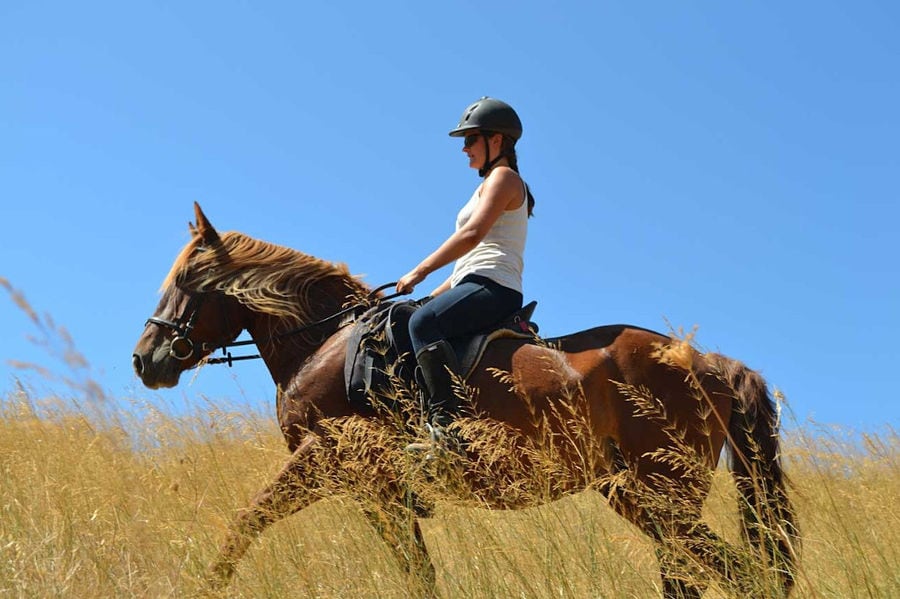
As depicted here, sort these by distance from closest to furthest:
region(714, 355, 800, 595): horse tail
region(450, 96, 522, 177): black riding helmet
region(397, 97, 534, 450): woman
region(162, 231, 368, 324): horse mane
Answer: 1. region(714, 355, 800, 595): horse tail
2. region(397, 97, 534, 450): woman
3. region(450, 96, 522, 177): black riding helmet
4. region(162, 231, 368, 324): horse mane

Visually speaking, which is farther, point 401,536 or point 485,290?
point 485,290

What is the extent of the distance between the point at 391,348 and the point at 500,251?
2.68ft

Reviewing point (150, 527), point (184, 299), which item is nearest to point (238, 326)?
point (184, 299)

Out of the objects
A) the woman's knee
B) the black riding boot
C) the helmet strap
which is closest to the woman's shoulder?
the helmet strap

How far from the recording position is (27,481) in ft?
19.8

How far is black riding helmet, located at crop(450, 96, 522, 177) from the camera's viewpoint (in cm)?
511

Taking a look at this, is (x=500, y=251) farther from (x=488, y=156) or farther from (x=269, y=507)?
(x=269, y=507)

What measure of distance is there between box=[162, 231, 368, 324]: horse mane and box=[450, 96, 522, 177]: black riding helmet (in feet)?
3.67

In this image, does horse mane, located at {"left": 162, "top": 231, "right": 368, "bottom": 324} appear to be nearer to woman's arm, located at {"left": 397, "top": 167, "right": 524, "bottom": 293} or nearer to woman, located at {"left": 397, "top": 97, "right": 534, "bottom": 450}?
woman's arm, located at {"left": 397, "top": 167, "right": 524, "bottom": 293}

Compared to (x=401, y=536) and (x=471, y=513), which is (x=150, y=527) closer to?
(x=401, y=536)

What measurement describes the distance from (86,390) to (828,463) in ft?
14.6

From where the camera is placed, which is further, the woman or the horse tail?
the woman

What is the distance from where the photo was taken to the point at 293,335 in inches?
206

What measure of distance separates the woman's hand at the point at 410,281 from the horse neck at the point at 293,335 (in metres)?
0.39
